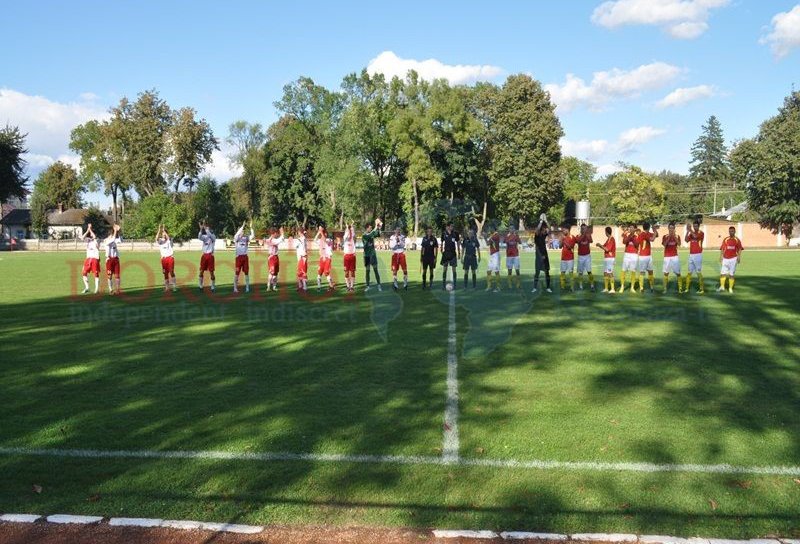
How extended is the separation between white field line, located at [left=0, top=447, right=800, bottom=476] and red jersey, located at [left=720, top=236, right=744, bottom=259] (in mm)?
14644

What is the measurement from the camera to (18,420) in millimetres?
6570

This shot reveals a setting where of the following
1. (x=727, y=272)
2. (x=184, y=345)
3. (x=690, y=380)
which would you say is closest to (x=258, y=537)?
(x=690, y=380)

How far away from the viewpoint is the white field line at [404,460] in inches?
206

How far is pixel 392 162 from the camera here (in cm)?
7431

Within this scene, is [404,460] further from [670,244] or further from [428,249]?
[670,244]

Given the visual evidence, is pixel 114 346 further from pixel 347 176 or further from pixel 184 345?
pixel 347 176

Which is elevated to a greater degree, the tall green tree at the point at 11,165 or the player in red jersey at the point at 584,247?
the tall green tree at the point at 11,165

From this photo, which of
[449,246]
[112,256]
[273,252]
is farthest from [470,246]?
[112,256]

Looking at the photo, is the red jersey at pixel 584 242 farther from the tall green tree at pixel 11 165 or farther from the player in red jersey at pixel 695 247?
the tall green tree at pixel 11 165

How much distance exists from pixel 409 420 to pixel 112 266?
15.8 m

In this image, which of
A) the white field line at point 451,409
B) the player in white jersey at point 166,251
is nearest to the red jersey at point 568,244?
the white field line at point 451,409

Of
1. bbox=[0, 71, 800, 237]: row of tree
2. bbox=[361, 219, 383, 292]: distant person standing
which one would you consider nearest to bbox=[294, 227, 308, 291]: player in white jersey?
bbox=[361, 219, 383, 292]: distant person standing

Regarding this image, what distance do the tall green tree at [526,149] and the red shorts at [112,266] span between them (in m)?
52.3

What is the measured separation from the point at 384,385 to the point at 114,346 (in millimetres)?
5493
